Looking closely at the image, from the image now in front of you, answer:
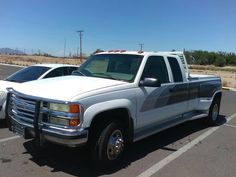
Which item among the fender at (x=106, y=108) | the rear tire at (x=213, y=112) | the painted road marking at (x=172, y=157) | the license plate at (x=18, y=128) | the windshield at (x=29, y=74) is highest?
the windshield at (x=29, y=74)

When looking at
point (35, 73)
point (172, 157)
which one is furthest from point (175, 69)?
point (35, 73)

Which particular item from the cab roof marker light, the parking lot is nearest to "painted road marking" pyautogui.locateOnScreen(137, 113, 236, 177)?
the parking lot

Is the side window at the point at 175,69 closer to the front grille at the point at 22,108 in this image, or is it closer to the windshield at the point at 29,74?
the front grille at the point at 22,108

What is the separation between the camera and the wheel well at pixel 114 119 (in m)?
5.10

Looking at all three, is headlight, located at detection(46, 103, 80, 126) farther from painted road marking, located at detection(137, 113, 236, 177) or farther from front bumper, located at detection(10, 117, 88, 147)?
painted road marking, located at detection(137, 113, 236, 177)

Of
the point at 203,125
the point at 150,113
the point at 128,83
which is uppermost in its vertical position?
the point at 128,83

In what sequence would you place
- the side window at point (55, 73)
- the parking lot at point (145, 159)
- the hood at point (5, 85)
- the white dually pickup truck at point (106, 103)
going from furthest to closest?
1. the side window at point (55, 73)
2. the hood at point (5, 85)
3. the parking lot at point (145, 159)
4. the white dually pickup truck at point (106, 103)

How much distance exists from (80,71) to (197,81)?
3.11 meters

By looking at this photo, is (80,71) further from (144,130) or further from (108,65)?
(144,130)

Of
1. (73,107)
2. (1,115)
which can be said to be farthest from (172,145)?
(1,115)

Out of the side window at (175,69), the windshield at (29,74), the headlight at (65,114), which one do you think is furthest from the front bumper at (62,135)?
the windshield at (29,74)

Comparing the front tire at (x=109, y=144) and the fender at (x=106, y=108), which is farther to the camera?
the front tire at (x=109, y=144)

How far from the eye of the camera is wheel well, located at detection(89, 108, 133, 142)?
16.7ft

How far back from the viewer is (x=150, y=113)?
6.25 meters
